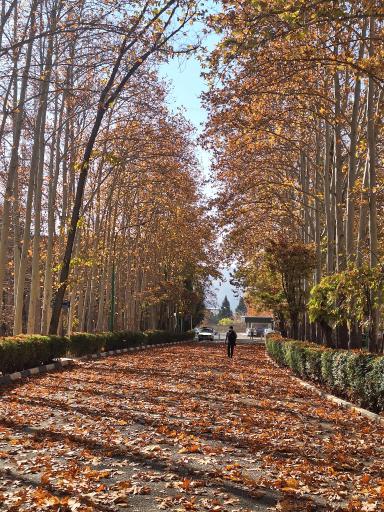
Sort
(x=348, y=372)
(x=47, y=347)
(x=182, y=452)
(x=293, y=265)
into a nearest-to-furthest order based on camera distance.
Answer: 1. (x=182, y=452)
2. (x=348, y=372)
3. (x=47, y=347)
4. (x=293, y=265)

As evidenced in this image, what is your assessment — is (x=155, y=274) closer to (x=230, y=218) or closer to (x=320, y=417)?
(x=230, y=218)

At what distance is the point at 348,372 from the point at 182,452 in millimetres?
6667

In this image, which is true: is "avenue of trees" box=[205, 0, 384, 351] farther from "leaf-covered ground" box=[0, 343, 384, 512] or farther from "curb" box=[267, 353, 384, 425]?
"leaf-covered ground" box=[0, 343, 384, 512]

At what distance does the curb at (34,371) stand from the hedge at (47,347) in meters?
0.18

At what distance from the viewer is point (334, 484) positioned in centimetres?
663

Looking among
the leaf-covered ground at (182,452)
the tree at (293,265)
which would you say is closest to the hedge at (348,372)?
the leaf-covered ground at (182,452)

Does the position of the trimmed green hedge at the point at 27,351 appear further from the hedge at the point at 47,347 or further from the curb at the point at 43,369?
the curb at the point at 43,369

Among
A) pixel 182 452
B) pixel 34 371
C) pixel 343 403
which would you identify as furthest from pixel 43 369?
pixel 182 452

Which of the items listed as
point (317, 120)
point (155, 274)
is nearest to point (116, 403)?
point (317, 120)

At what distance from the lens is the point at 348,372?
1377cm

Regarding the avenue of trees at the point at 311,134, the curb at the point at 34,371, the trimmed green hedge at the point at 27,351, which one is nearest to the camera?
the avenue of trees at the point at 311,134

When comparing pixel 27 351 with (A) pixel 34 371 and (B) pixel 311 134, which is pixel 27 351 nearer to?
(A) pixel 34 371

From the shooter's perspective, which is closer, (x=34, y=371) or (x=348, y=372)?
(x=348, y=372)

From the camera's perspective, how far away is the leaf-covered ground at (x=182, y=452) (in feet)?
19.3
